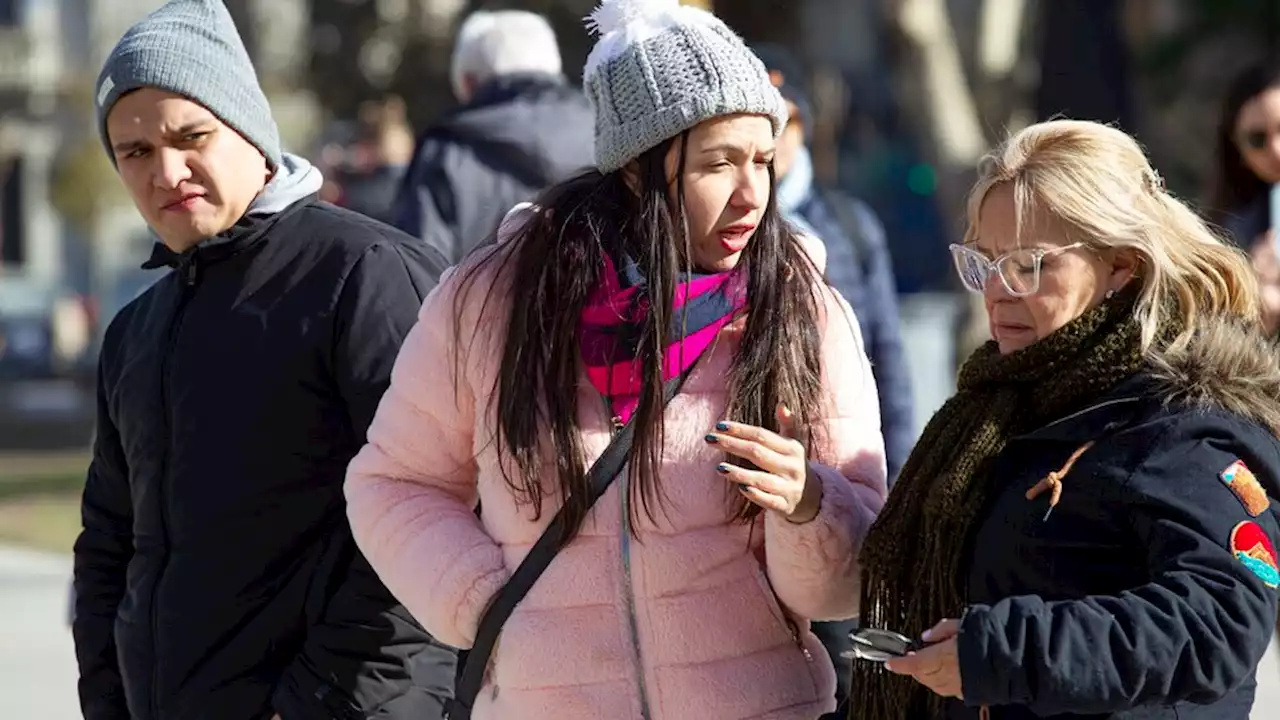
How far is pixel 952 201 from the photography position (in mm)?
15023

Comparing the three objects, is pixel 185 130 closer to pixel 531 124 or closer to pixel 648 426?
pixel 648 426

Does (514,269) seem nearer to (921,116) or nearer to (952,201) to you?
(952,201)

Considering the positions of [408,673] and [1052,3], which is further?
[1052,3]

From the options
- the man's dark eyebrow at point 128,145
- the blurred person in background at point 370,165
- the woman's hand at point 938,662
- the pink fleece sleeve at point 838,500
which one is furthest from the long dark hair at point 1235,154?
the blurred person in background at point 370,165

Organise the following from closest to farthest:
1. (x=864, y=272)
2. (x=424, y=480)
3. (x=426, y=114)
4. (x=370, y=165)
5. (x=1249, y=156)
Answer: (x=424, y=480) < (x=1249, y=156) < (x=864, y=272) < (x=370, y=165) < (x=426, y=114)

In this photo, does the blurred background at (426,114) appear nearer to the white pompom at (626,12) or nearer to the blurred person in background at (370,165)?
the blurred person in background at (370,165)

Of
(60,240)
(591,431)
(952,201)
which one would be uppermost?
(591,431)

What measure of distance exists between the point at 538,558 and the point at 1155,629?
869mm

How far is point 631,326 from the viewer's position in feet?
9.32

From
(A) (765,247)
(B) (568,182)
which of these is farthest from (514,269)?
(A) (765,247)

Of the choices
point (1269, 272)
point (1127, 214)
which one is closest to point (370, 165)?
point (1269, 272)

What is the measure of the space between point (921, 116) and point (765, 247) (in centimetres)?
1331

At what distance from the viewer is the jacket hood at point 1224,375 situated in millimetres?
2545

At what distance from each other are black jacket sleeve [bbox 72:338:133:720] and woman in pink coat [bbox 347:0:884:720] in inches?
29.0
